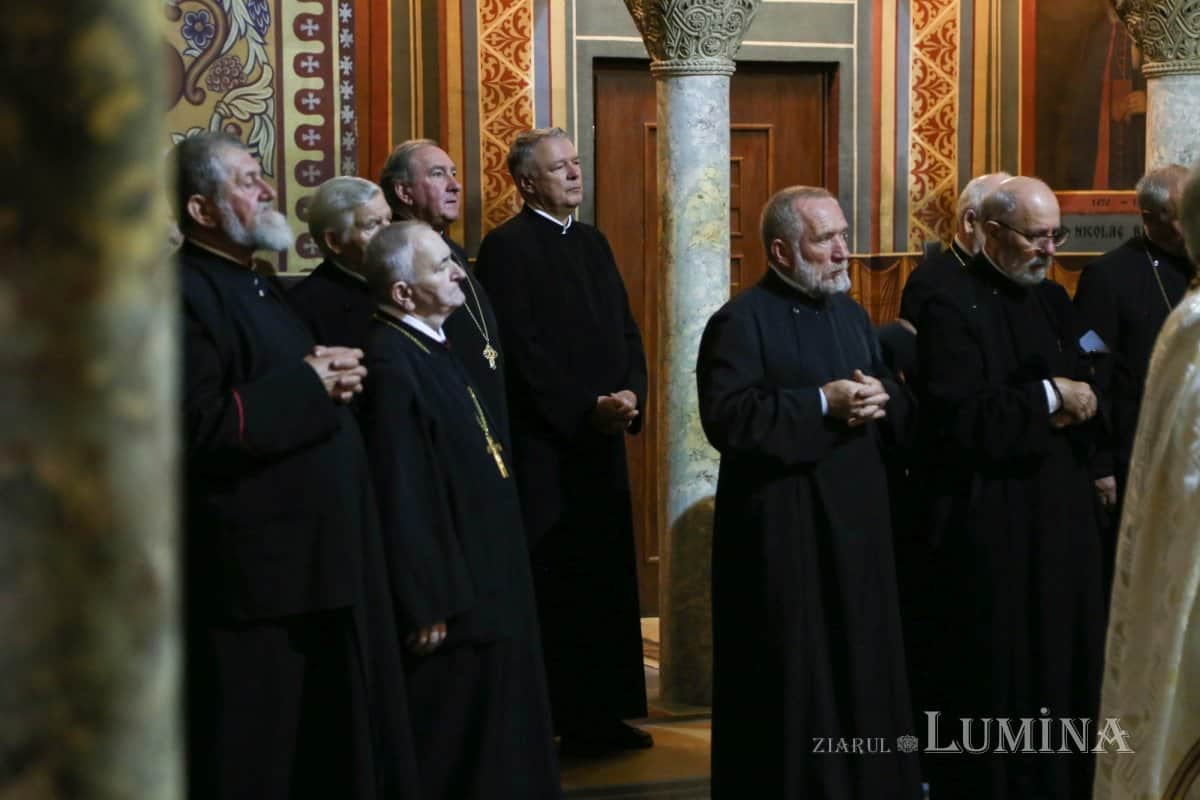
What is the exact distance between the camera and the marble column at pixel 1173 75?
23.1ft

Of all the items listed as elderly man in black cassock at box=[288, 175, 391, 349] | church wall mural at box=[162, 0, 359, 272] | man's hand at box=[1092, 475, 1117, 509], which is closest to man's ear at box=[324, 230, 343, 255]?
elderly man in black cassock at box=[288, 175, 391, 349]

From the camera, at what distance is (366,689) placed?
3697 mm

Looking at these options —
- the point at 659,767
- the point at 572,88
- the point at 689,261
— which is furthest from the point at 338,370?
the point at 572,88

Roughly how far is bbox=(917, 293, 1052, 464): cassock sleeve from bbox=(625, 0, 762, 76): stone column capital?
5.69 feet

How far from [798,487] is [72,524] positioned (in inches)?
153

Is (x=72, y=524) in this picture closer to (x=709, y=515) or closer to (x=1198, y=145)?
(x=709, y=515)

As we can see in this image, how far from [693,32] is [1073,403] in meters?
2.23

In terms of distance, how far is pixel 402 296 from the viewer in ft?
13.2

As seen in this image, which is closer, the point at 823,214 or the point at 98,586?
the point at 98,586

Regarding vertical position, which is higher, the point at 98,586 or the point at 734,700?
the point at 98,586

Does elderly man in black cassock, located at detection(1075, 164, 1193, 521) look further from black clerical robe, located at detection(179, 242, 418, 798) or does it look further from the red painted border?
the red painted border

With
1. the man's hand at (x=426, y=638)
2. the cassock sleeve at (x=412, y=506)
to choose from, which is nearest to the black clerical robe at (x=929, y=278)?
the cassock sleeve at (x=412, y=506)

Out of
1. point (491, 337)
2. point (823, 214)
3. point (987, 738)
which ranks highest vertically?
point (823, 214)

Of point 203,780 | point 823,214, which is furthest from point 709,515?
point 203,780
